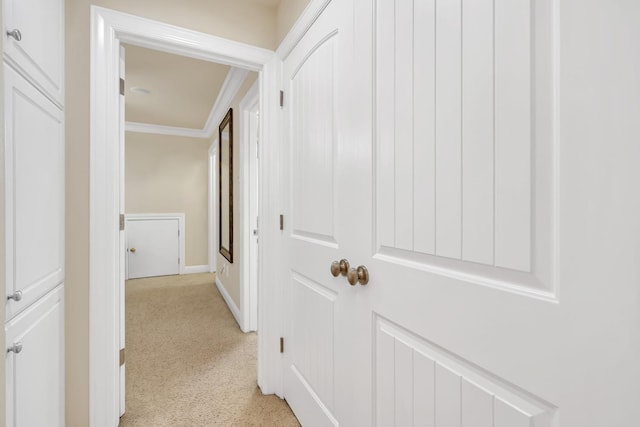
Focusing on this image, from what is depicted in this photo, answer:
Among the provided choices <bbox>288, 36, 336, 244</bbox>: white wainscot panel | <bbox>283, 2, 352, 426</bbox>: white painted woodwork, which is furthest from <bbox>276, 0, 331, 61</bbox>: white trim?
<bbox>288, 36, 336, 244</bbox>: white wainscot panel

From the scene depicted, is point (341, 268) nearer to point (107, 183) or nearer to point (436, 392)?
point (436, 392)

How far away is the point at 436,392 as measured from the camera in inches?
29.0

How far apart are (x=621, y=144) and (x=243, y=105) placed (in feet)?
8.71

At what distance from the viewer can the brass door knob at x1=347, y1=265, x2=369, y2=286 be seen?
0.97 metres

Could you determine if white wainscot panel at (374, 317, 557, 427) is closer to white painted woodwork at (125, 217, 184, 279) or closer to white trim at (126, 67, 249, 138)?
white trim at (126, 67, 249, 138)

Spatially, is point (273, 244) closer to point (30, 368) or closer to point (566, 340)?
point (30, 368)

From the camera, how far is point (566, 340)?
0.49 meters

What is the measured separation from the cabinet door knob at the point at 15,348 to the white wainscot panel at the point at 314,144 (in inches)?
41.5

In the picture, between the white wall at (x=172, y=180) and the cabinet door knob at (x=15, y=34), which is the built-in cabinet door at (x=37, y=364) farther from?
the white wall at (x=172, y=180)

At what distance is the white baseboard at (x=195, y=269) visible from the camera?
493 centimetres

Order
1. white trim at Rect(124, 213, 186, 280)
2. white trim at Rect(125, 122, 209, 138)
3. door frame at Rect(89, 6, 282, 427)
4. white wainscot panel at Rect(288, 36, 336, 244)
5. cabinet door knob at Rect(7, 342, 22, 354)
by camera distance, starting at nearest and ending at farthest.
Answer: cabinet door knob at Rect(7, 342, 22, 354) < white wainscot panel at Rect(288, 36, 336, 244) < door frame at Rect(89, 6, 282, 427) < white trim at Rect(125, 122, 209, 138) < white trim at Rect(124, 213, 186, 280)

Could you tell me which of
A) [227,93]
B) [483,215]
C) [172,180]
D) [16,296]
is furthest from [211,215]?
[483,215]

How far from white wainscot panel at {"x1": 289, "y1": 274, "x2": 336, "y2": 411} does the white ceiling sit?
1.68m

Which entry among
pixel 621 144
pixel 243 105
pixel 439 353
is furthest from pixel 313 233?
pixel 243 105
